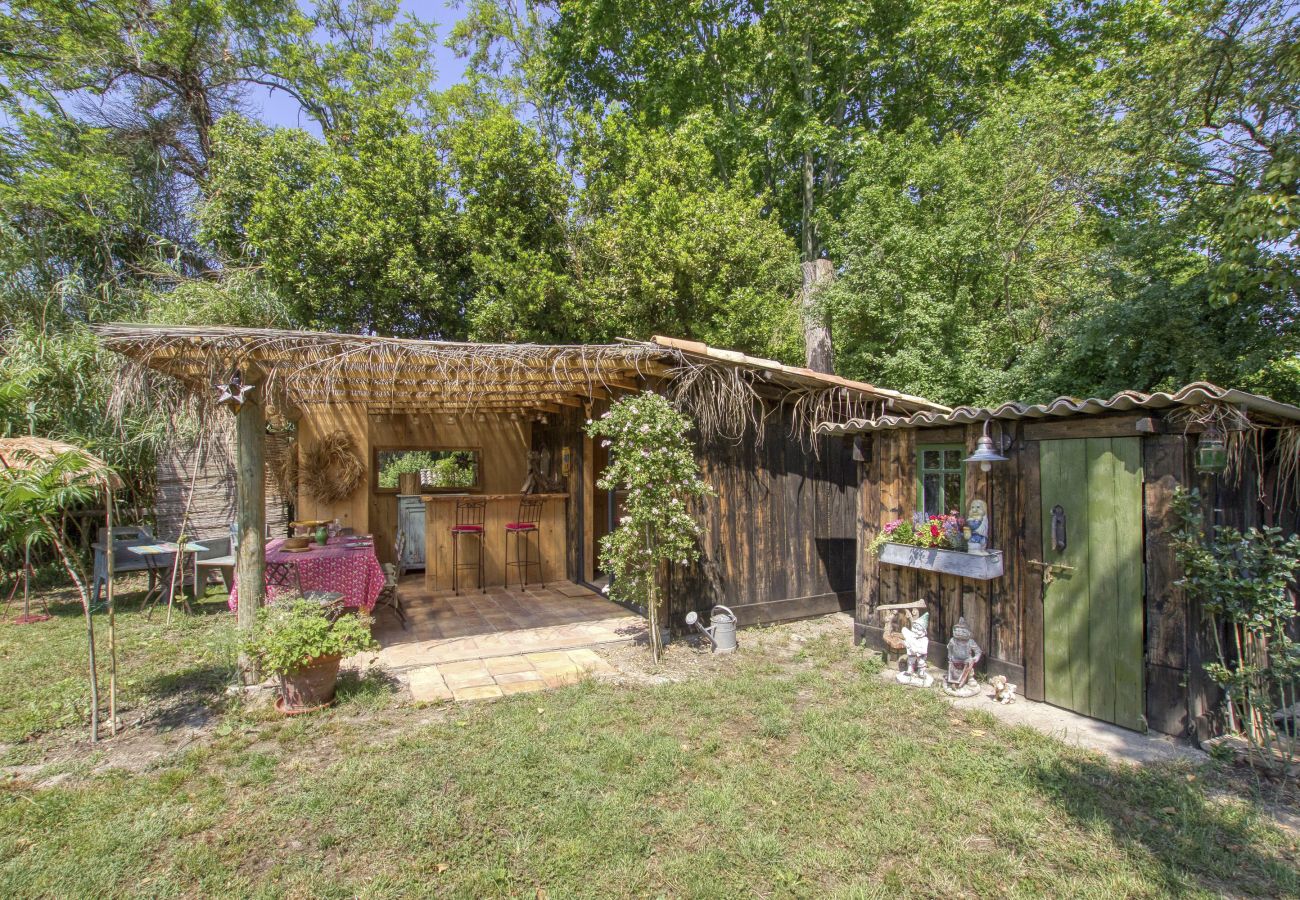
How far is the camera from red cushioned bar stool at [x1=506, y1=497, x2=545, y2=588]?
8375 millimetres

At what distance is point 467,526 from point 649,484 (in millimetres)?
3750

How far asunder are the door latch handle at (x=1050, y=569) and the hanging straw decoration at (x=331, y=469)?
8192mm

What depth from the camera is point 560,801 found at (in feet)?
9.83

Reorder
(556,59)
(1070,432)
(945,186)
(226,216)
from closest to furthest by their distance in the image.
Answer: (1070,432) < (945,186) < (226,216) < (556,59)

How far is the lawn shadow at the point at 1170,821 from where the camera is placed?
96.2 inches

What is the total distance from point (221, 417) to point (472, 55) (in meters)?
14.0

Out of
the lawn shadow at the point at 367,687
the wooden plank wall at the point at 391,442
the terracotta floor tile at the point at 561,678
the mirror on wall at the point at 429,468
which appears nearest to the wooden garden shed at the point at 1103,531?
the terracotta floor tile at the point at 561,678

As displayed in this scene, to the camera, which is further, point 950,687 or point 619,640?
point 619,640

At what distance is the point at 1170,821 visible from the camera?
9.20 feet

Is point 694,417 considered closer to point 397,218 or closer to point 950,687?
point 950,687

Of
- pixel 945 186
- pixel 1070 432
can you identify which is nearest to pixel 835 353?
pixel 945 186

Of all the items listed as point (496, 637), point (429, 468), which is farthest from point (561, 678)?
point (429, 468)

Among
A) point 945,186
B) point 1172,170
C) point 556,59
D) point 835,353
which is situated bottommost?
point 835,353

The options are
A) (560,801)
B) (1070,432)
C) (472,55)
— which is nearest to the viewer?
(560,801)
